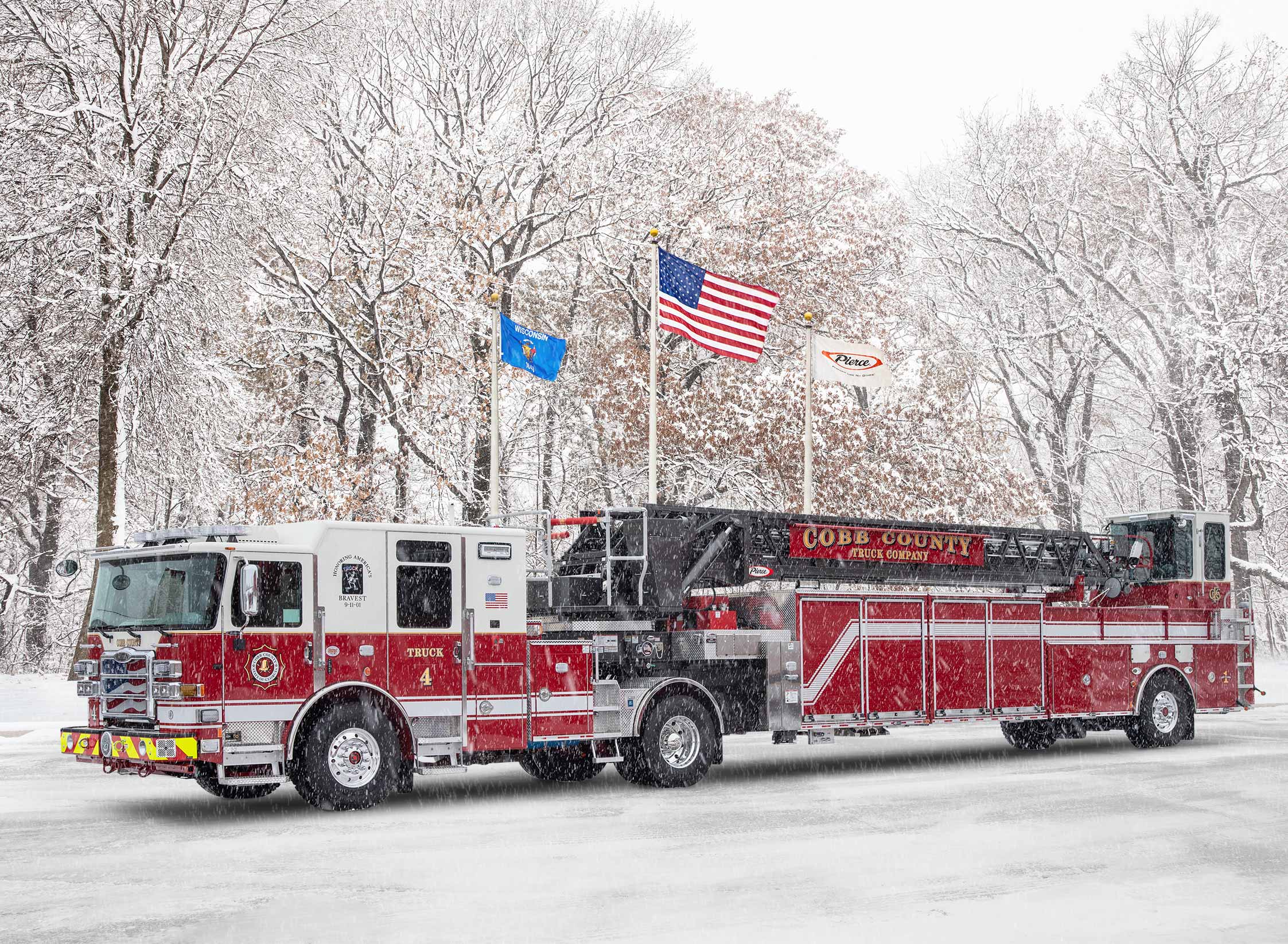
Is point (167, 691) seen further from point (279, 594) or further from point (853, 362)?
point (853, 362)

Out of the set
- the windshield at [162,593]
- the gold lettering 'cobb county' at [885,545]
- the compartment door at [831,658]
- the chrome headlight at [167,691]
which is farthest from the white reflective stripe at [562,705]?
the chrome headlight at [167,691]

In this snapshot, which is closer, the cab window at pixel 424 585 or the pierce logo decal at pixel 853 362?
the cab window at pixel 424 585

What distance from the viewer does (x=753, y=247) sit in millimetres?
32031

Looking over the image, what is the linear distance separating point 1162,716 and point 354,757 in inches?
446

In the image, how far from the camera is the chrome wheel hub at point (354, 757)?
1257cm

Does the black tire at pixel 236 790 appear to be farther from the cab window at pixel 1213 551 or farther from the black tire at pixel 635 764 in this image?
the cab window at pixel 1213 551

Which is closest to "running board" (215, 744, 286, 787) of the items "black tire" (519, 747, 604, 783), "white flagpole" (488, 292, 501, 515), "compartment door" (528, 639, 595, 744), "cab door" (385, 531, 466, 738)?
"cab door" (385, 531, 466, 738)

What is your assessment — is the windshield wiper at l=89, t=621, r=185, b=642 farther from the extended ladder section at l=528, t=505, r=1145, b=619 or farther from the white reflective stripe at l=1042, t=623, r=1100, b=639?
the white reflective stripe at l=1042, t=623, r=1100, b=639

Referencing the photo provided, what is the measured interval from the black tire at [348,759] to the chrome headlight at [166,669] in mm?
1232

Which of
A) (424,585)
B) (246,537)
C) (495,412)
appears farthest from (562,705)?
(495,412)

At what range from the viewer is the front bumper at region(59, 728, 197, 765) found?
463 inches

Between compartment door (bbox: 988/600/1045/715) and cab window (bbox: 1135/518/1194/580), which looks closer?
compartment door (bbox: 988/600/1045/715)

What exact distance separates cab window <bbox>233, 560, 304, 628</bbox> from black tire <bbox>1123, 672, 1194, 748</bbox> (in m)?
11.4

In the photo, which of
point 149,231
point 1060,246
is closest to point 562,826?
point 149,231
